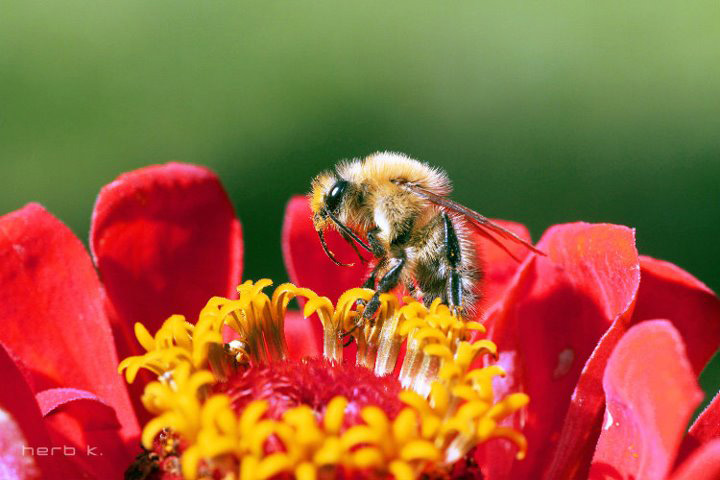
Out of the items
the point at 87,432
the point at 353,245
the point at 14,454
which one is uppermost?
the point at 353,245

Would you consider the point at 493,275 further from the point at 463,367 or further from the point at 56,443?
the point at 56,443

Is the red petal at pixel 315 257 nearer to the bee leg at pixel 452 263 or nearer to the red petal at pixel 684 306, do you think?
the bee leg at pixel 452 263

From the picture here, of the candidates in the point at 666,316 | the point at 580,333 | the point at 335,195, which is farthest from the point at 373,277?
the point at 666,316

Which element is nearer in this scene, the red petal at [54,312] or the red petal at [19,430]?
the red petal at [19,430]

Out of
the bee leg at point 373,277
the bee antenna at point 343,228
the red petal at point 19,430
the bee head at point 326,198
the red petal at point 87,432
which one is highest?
the bee head at point 326,198

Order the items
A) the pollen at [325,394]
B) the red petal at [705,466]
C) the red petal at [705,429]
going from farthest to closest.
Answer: the red petal at [705,429] → the pollen at [325,394] → the red petal at [705,466]

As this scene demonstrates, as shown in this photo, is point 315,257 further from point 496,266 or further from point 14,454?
point 14,454

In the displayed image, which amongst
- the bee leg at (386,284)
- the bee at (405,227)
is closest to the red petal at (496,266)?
the bee at (405,227)
